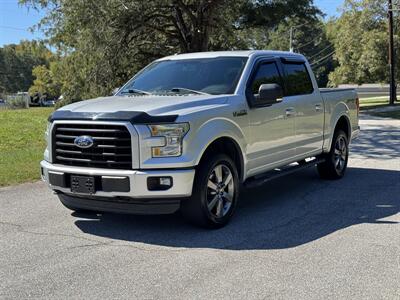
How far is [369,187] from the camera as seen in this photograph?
816cm

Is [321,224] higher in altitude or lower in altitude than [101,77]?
lower

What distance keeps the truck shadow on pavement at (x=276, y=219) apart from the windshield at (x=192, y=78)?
160 centimetres

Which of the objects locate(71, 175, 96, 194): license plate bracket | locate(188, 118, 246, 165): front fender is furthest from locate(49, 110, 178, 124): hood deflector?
locate(71, 175, 96, 194): license plate bracket

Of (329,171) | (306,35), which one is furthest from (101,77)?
(306,35)

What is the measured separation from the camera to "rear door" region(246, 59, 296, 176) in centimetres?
645

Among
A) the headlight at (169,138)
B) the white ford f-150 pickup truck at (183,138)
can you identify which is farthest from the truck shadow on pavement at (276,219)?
the headlight at (169,138)

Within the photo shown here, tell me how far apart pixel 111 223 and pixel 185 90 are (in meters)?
1.85

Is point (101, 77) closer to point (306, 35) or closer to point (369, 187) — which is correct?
point (369, 187)

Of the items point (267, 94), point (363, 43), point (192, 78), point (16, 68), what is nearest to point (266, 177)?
point (267, 94)

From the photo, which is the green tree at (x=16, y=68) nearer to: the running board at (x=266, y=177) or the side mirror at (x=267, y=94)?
the running board at (x=266, y=177)

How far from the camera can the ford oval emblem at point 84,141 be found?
5.43 metres

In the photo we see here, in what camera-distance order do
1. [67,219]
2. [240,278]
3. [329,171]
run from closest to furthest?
[240,278] < [67,219] < [329,171]

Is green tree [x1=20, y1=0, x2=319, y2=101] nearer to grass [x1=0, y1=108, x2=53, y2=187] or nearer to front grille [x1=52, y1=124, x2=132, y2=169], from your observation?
grass [x1=0, y1=108, x2=53, y2=187]

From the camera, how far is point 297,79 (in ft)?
25.5
